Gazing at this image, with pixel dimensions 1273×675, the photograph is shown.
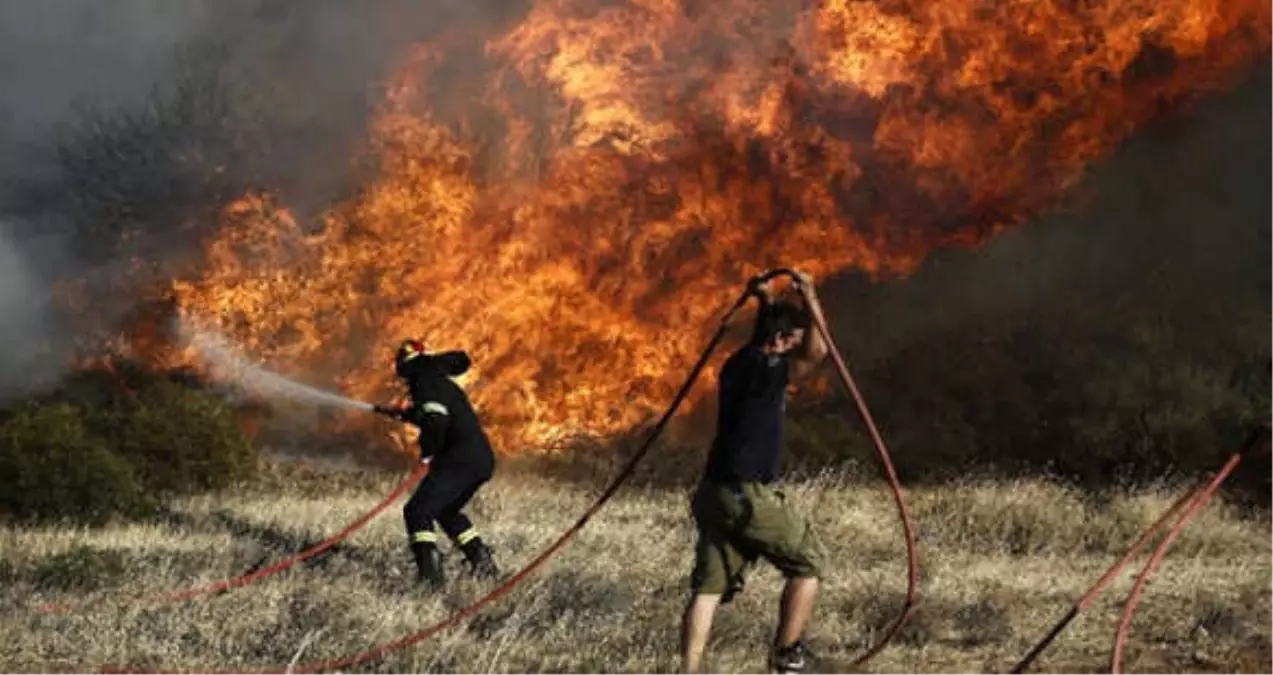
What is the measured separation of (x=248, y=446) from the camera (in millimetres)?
15047

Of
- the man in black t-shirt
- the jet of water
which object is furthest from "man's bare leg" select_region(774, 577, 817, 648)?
the jet of water

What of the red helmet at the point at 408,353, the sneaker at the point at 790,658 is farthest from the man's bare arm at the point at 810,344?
the red helmet at the point at 408,353

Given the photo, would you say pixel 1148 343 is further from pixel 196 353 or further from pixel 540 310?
pixel 196 353

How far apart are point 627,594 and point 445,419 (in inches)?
71.2

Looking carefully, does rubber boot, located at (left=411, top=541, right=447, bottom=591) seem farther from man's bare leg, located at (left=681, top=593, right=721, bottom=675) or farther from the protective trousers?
man's bare leg, located at (left=681, top=593, right=721, bottom=675)

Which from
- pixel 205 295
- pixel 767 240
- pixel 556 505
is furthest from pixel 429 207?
pixel 556 505

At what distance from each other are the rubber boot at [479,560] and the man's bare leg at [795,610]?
3.23 meters

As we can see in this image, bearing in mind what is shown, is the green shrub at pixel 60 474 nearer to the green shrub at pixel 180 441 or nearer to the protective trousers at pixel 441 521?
the green shrub at pixel 180 441

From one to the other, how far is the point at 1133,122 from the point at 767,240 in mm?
7314

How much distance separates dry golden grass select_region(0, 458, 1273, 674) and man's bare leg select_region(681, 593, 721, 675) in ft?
1.84

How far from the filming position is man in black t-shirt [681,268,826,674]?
→ 5789 millimetres

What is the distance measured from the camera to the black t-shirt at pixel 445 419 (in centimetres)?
880

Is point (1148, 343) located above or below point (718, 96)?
below

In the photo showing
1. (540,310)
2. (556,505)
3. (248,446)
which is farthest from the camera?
(540,310)
